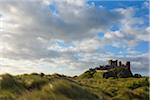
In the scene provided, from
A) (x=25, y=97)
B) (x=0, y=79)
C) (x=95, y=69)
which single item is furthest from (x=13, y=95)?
(x=95, y=69)

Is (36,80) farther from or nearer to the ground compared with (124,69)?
nearer to the ground

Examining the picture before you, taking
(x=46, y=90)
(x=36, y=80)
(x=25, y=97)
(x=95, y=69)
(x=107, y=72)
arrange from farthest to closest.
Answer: (x=95, y=69) → (x=107, y=72) → (x=36, y=80) → (x=46, y=90) → (x=25, y=97)

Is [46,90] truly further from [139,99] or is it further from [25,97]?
[139,99]

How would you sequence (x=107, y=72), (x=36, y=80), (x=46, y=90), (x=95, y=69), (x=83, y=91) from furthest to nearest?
1. (x=95, y=69)
2. (x=107, y=72)
3. (x=36, y=80)
4. (x=83, y=91)
5. (x=46, y=90)

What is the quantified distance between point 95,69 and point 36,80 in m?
54.6

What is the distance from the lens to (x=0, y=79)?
16656 millimetres

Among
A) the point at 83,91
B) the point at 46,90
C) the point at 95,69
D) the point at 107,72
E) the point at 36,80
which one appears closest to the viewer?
the point at 46,90

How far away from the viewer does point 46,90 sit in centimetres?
1574

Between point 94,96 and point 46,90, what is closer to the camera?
point 46,90

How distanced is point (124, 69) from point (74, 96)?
49.5m

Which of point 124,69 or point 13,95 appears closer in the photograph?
point 13,95

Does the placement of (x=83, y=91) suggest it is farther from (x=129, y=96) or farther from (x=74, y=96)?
(x=129, y=96)

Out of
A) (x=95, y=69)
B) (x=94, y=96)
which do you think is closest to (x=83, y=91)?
(x=94, y=96)

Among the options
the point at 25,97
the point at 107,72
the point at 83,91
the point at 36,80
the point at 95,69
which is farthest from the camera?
the point at 95,69
